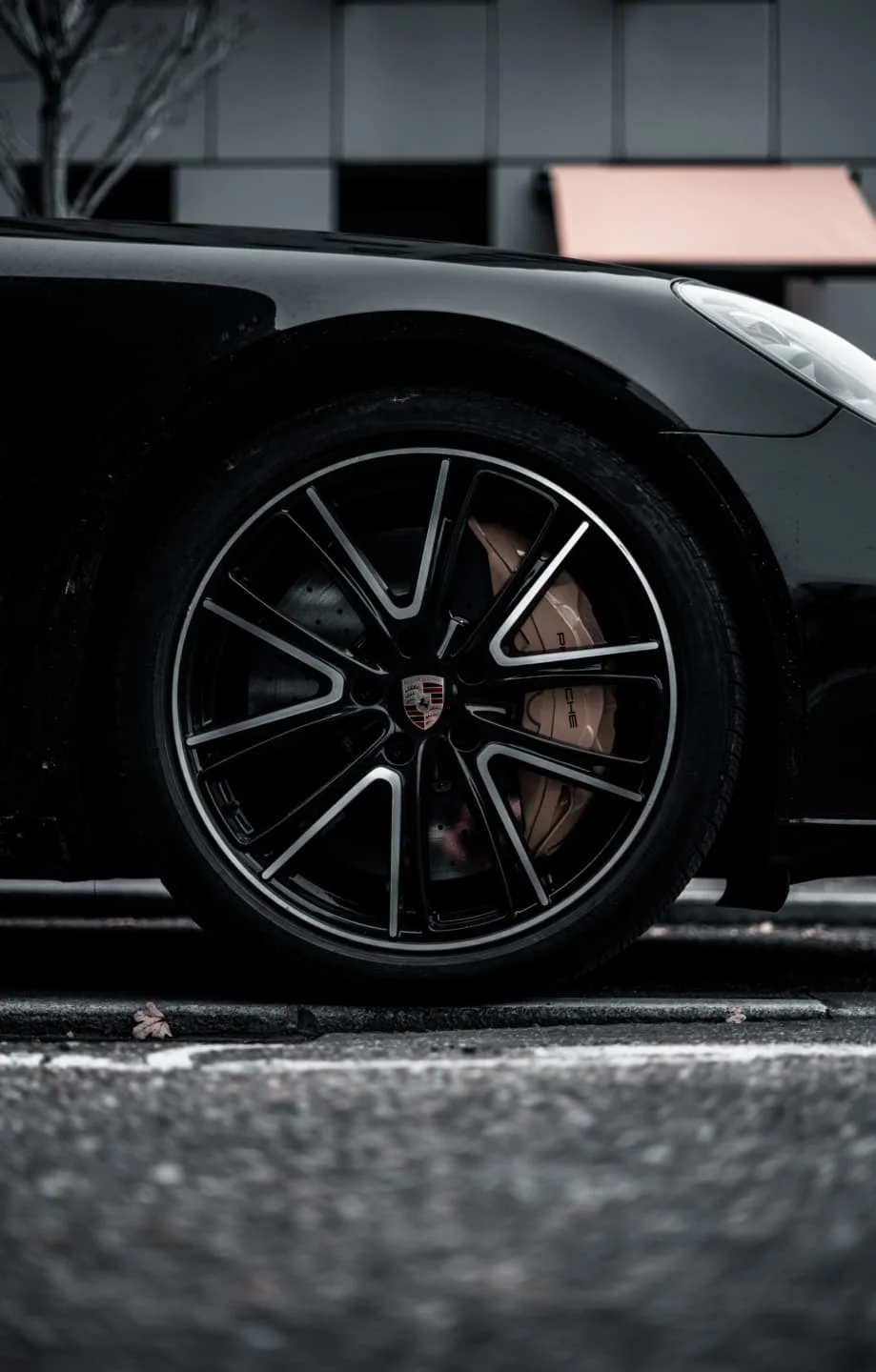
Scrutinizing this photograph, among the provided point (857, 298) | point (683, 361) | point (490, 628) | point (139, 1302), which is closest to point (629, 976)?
point (490, 628)

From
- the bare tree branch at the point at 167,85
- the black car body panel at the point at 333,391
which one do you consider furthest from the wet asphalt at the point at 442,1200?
the bare tree branch at the point at 167,85

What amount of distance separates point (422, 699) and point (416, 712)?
0.07 ft

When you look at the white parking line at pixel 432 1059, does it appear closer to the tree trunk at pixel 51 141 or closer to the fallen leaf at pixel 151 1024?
the fallen leaf at pixel 151 1024

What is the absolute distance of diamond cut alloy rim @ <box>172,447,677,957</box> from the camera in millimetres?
2654

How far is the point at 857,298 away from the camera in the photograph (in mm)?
12523

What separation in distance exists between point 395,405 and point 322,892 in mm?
776

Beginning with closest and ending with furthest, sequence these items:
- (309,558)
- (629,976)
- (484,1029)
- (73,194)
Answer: (484,1029) < (309,558) < (629,976) < (73,194)

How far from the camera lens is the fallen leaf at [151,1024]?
2.52 meters

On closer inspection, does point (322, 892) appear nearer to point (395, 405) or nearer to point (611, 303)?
point (395, 405)

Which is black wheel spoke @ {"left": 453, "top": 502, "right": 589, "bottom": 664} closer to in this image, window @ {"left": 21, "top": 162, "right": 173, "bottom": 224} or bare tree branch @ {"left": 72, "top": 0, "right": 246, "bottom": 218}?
bare tree branch @ {"left": 72, "top": 0, "right": 246, "bottom": 218}

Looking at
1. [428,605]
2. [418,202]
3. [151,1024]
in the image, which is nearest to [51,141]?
[418,202]

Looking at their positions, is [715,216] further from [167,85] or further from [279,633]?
[279,633]

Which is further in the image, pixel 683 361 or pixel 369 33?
pixel 369 33

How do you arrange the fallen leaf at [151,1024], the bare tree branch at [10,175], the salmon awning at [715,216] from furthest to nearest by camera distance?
the salmon awning at [715,216], the bare tree branch at [10,175], the fallen leaf at [151,1024]
